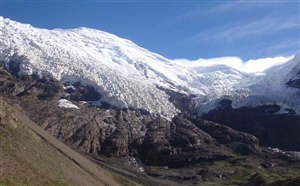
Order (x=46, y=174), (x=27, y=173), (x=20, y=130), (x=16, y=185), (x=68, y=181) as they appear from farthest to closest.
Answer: (x=20, y=130) < (x=68, y=181) < (x=46, y=174) < (x=27, y=173) < (x=16, y=185)

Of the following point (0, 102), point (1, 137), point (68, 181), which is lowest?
point (68, 181)

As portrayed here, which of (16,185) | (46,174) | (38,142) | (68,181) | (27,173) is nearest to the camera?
(16,185)

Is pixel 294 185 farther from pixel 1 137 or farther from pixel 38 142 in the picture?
pixel 1 137

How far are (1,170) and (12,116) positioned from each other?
142 ft

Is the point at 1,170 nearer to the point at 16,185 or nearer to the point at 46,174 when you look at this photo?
the point at 16,185

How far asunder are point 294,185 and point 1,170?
398 feet

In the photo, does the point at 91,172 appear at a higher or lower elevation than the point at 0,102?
lower

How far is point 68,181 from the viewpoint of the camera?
132875mm

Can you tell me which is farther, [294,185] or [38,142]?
[294,185]

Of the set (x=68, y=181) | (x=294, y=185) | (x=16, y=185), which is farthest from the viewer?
(x=294, y=185)

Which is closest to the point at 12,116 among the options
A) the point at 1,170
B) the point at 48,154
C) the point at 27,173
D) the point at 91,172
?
the point at 48,154

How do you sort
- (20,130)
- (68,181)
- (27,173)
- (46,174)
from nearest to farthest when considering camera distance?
(27,173) < (46,174) < (68,181) < (20,130)

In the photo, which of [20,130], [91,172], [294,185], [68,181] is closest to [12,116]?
[20,130]

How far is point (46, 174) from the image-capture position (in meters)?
121
